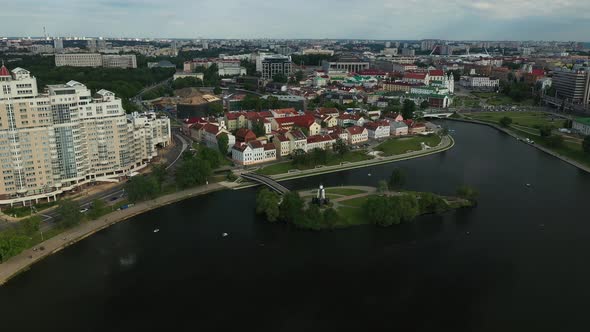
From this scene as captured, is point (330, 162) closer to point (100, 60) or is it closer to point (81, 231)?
point (81, 231)

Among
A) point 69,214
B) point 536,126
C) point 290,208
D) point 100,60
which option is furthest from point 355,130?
point 100,60

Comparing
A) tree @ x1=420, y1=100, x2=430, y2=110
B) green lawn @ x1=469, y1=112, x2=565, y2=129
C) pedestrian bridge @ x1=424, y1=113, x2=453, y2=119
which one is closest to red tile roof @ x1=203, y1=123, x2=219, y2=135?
pedestrian bridge @ x1=424, y1=113, x2=453, y2=119

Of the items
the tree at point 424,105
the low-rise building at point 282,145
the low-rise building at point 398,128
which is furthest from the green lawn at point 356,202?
the tree at point 424,105

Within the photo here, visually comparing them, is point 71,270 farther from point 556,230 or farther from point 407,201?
point 556,230

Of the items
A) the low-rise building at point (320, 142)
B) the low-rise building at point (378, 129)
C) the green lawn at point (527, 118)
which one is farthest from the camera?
the green lawn at point (527, 118)

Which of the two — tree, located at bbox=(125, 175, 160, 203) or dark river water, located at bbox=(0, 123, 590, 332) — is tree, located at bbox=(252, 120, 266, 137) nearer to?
dark river water, located at bbox=(0, 123, 590, 332)

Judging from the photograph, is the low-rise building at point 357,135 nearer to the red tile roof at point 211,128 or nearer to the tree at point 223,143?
the tree at point 223,143
